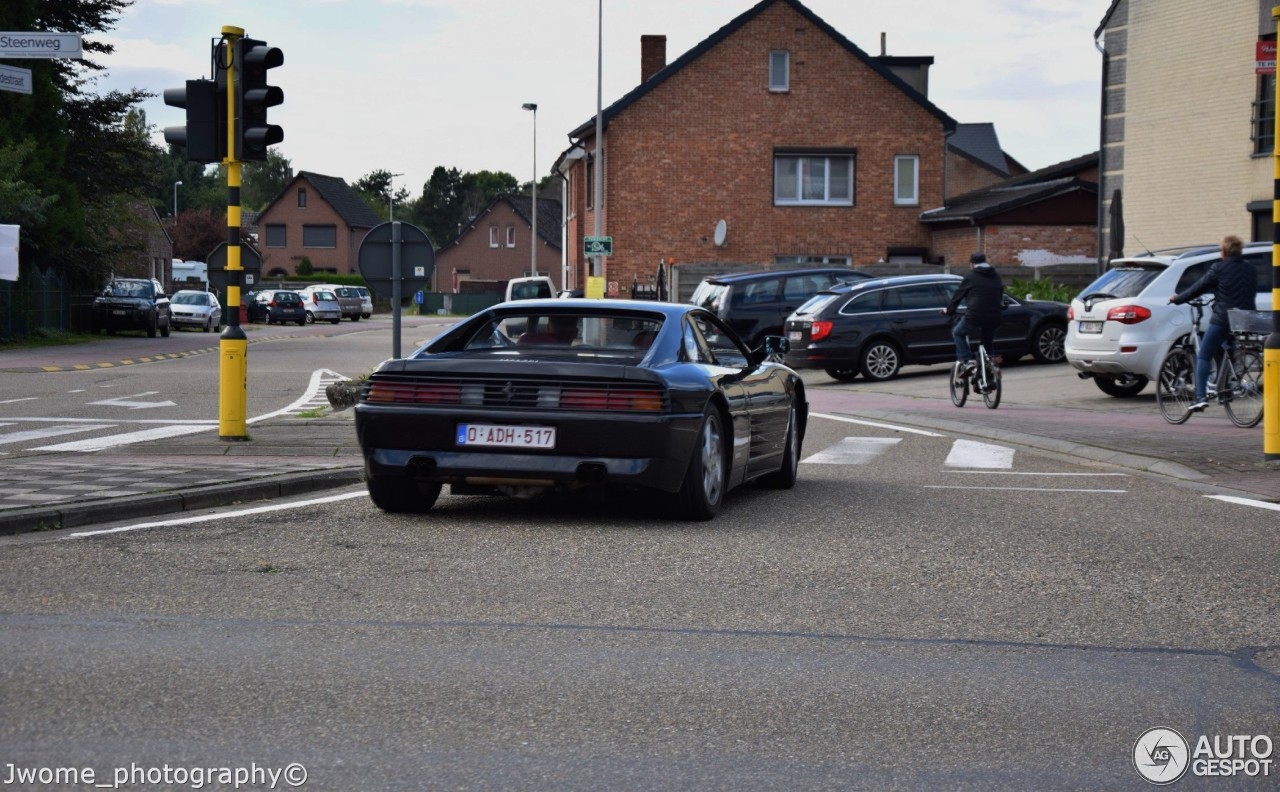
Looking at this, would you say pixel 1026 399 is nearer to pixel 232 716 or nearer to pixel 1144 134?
pixel 1144 134

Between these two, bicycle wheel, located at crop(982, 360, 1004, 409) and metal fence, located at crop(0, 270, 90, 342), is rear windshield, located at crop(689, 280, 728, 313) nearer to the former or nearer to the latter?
bicycle wheel, located at crop(982, 360, 1004, 409)

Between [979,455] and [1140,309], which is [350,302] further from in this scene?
[979,455]

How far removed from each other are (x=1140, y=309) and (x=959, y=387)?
8.13 feet

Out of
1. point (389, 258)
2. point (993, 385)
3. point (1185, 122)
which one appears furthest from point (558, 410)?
point (1185, 122)

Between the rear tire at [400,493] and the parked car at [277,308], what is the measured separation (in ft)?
210

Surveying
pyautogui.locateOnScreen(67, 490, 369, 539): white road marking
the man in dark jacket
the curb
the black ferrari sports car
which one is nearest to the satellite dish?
the man in dark jacket

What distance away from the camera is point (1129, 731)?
16.3ft

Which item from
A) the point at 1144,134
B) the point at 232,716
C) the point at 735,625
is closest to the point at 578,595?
the point at 735,625

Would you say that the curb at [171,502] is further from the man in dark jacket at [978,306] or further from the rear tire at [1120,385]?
the rear tire at [1120,385]

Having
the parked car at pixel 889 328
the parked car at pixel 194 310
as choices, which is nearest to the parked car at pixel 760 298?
the parked car at pixel 889 328

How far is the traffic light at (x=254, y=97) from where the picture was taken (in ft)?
43.8

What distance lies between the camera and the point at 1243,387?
53.2ft

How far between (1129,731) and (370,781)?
87.4 inches

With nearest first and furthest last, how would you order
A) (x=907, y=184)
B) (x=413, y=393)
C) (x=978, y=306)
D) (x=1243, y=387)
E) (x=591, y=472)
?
(x=591, y=472) → (x=413, y=393) → (x=1243, y=387) → (x=978, y=306) → (x=907, y=184)
